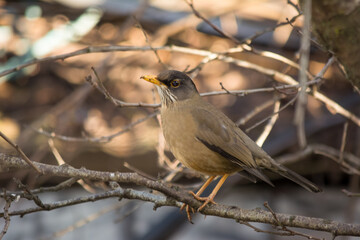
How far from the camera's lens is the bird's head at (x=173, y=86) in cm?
472

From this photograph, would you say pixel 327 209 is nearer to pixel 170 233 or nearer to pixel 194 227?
pixel 194 227

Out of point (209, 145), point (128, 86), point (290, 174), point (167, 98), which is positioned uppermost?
point (167, 98)

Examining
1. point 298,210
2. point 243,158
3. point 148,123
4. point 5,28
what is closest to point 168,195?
point 243,158

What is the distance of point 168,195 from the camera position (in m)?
3.29

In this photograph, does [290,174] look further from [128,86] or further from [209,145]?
[128,86]

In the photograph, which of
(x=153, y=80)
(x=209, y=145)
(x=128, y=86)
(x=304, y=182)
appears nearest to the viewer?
(x=304, y=182)

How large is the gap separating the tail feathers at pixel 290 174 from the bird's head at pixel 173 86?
99cm

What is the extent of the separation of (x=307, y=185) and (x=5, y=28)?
5.17 m

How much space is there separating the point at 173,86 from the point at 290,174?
1.38 metres

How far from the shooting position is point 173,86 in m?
4.77

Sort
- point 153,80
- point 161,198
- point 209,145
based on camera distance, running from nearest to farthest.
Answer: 1. point 161,198
2. point 209,145
3. point 153,80

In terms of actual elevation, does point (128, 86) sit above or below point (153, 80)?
below

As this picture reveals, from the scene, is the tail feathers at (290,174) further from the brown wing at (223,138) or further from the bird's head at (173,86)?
the bird's head at (173,86)

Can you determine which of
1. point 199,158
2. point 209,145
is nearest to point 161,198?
point 199,158
